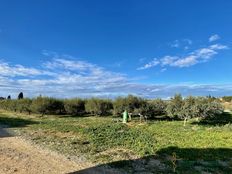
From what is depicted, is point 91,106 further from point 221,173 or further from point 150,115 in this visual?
point 221,173

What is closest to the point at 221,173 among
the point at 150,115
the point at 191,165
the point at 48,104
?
the point at 191,165

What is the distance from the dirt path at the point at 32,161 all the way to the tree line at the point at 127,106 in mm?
16740

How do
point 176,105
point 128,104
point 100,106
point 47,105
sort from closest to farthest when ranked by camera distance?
1. point 176,105
2. point 128,104
3. point 100,106
4. point 47,105

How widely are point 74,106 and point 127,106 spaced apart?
9.44 meters

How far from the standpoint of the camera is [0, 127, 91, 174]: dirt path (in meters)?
9.32

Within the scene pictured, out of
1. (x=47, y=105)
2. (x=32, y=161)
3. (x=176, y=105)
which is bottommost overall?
(x=32, y=161)

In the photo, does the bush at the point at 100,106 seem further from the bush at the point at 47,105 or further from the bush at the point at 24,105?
the bush at the point at 24,105

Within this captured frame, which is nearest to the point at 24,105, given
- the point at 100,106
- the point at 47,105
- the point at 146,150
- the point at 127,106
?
the point at 47,105

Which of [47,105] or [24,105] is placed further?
[24,105]

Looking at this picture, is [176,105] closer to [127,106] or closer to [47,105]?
[127,106]

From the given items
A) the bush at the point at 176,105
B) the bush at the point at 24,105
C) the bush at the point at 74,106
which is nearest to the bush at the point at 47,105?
the bush at the point at 74,106

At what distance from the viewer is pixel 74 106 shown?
39.5 m

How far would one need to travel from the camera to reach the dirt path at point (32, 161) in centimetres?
932

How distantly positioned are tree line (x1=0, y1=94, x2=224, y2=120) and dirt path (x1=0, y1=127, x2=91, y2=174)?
54.9 feet
